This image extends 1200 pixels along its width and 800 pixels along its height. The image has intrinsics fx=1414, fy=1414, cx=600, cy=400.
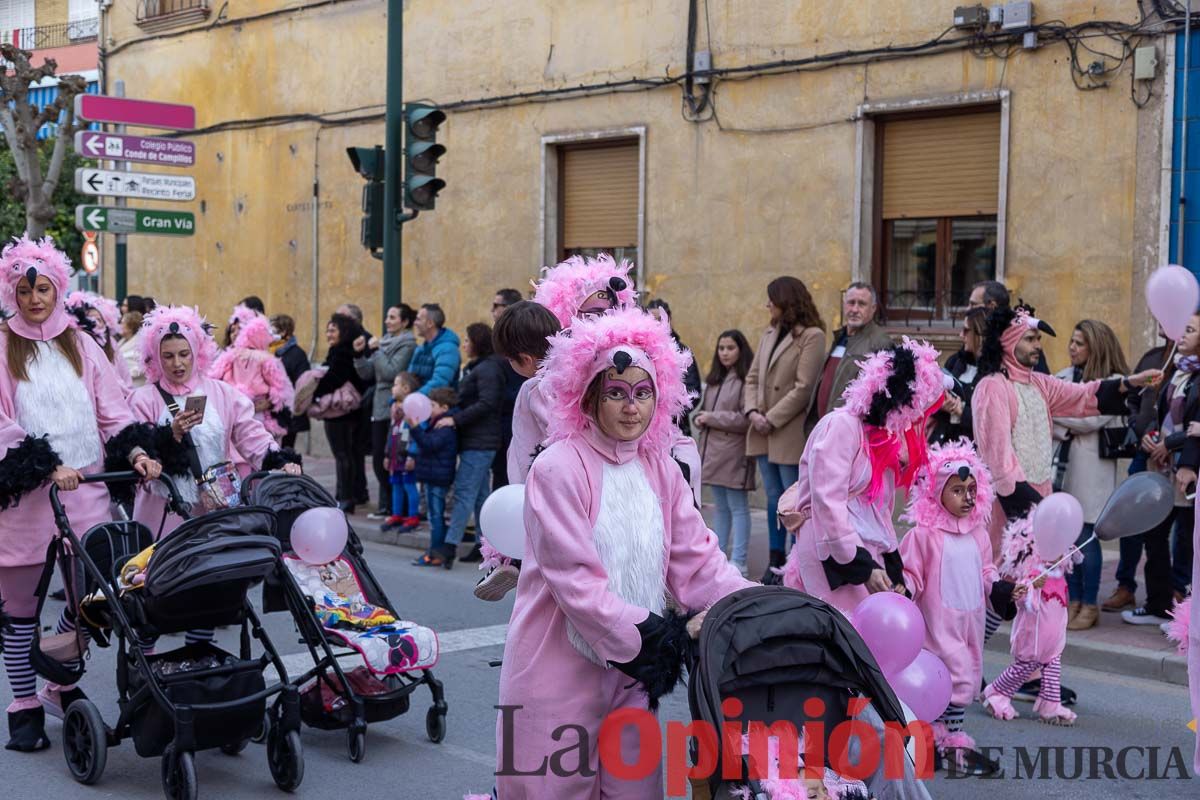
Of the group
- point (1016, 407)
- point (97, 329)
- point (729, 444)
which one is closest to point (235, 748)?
point (97, 329)

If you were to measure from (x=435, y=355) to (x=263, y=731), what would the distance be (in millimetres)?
→ 6116

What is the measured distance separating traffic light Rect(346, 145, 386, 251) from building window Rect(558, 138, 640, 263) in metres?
2.83

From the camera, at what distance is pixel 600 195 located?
1552cm

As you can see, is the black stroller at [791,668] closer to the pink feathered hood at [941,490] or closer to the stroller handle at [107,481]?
the pink feathered hood at [941,490]

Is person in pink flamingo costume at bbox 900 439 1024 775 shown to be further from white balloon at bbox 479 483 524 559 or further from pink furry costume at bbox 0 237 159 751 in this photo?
pink furry costume at bbox 0 237 159 751

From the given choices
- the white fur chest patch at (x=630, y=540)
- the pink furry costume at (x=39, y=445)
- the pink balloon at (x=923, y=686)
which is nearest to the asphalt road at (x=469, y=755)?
the pink furry costume at (x=39, y=445)

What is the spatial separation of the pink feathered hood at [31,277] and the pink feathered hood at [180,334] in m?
0.44

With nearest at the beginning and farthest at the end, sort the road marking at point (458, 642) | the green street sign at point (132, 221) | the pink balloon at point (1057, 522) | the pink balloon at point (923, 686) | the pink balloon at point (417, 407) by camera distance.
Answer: the pink balloon at point (923, 686) < the pink balloon at point (1057, 522) < the road marking at point (458, 642) < the pink balloon at point (417, 407) < the green street sign at point (132, 221)

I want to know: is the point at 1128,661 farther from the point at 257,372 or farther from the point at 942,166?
the point at 257,372

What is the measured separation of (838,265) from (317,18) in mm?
8514

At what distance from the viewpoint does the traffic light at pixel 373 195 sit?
1296 centimetres

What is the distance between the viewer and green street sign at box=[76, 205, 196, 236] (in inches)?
596

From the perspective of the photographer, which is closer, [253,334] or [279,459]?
[279,459]

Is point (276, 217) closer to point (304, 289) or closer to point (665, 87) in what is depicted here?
point (304, 289)
